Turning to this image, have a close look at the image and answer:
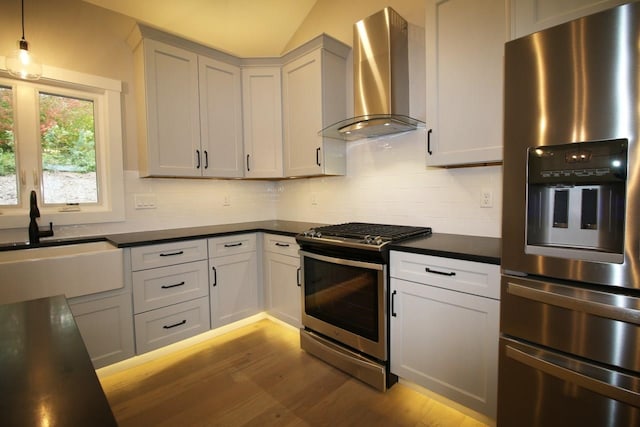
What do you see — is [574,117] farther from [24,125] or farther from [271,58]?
[24,125]

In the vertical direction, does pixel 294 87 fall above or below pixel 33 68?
above

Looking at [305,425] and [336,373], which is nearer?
[305,425]

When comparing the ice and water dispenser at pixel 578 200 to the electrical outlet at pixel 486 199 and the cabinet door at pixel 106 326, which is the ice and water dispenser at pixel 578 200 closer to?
the electrical outlet at pixel 486 199

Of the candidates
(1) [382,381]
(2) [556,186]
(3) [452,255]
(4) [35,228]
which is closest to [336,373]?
(1) [382,381]

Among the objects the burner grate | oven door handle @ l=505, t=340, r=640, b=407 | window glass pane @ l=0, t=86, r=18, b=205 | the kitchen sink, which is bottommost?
oven door handle @ l=505, t=340, r=640, b=407

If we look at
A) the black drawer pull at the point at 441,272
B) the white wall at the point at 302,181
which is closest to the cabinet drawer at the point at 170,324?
the white wall at the point at 302,181

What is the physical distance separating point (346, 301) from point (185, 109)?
80.6 inches

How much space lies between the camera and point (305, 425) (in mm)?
1657

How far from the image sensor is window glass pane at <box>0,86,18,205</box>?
217 cm

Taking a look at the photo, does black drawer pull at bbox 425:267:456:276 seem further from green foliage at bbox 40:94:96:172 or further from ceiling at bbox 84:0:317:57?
green foliage at bbox 40:94:96:172

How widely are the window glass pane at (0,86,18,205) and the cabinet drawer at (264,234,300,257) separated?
183cm

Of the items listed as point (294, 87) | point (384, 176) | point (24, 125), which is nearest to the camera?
point (24, 125)

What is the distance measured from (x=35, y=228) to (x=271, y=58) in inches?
90.9

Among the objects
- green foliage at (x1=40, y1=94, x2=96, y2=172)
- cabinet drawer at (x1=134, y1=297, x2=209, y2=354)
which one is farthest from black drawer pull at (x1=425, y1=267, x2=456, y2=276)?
green foliage at (x1=40, y1=94, x2=96, y2=172)
